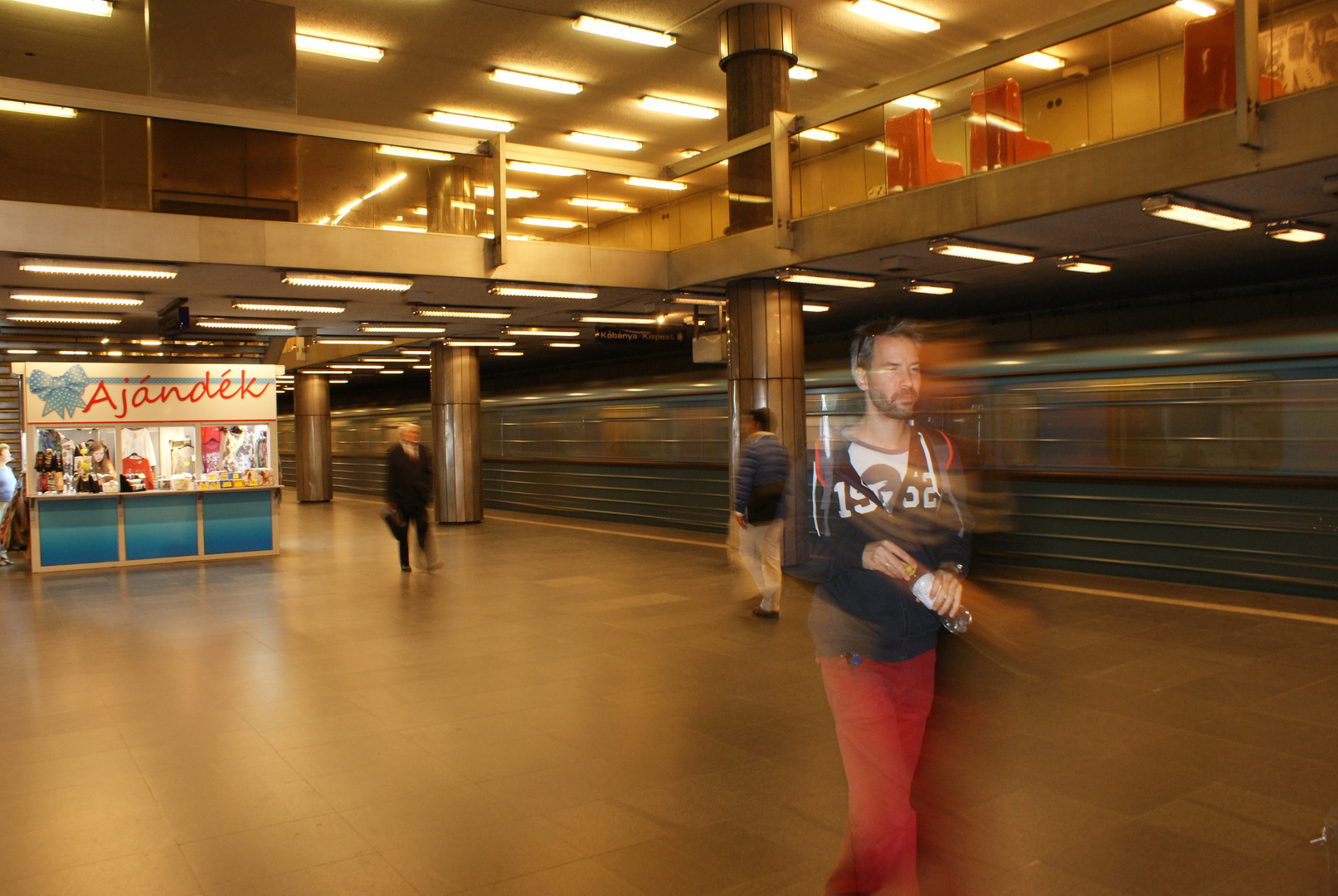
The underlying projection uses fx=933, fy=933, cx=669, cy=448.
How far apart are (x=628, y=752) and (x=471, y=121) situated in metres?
13.4

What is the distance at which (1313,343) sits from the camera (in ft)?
28.5

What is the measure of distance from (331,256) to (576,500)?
1095 centimetres

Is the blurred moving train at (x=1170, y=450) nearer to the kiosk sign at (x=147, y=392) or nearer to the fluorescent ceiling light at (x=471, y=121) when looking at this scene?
the fluorescent ceiling light at (x=471, y=121)

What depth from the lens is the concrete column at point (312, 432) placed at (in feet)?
88.9

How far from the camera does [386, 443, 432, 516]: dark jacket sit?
1181 cm

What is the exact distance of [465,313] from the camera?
13477 mm

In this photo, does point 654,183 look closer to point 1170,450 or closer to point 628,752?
point 1170,450

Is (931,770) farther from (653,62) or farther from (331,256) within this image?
(653,62)

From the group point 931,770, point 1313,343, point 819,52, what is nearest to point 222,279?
point 819,52

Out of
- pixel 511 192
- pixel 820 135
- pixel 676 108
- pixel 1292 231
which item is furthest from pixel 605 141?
pixel 1292 231

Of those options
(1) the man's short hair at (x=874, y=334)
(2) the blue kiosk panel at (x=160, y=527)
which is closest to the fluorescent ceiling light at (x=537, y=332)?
(2) the blue kiosk panel at (x=160, y=527)

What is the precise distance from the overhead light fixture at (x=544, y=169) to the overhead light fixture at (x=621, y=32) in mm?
2215

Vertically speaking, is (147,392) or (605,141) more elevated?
(605,141)

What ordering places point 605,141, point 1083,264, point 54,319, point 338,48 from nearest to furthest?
point 1083,264 → point 338,48 → point 54,319 → point 605,141
